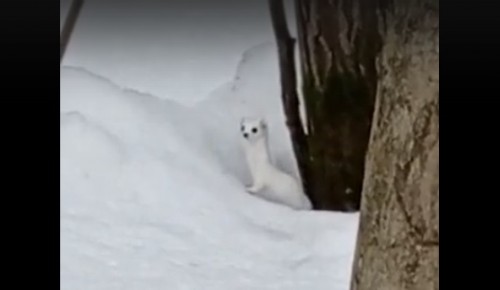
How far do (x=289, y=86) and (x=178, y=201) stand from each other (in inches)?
9.5

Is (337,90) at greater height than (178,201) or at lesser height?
greater

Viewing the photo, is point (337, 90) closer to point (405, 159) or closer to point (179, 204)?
point (405, 159)

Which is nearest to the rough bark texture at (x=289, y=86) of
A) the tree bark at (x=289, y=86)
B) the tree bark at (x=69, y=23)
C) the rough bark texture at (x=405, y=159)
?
the tree bark at (x=289, y=86)

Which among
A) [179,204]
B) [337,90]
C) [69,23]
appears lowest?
[179,204]

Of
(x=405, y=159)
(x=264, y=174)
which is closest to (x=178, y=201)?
(x=264, y=174)

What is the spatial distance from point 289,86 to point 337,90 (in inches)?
2.9

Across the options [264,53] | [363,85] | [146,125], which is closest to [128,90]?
[146,125]

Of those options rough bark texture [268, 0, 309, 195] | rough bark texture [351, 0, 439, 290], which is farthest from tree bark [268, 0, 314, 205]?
rough bark texture [351, 0, 439, 290]

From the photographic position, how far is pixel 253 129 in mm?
1979

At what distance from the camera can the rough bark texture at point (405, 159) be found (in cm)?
188

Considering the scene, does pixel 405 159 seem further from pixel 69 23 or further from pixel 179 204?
pixel 69 23

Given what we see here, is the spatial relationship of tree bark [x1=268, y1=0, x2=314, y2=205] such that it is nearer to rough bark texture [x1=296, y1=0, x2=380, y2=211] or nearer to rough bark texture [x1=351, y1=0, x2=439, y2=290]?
rough bark texture [x1=296, y1=0, x2=380, y2=211]

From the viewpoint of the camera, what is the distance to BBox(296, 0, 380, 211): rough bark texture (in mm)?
1968

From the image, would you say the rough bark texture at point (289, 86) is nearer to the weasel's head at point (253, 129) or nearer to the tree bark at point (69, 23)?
the weasel's head at point (253, 129)
